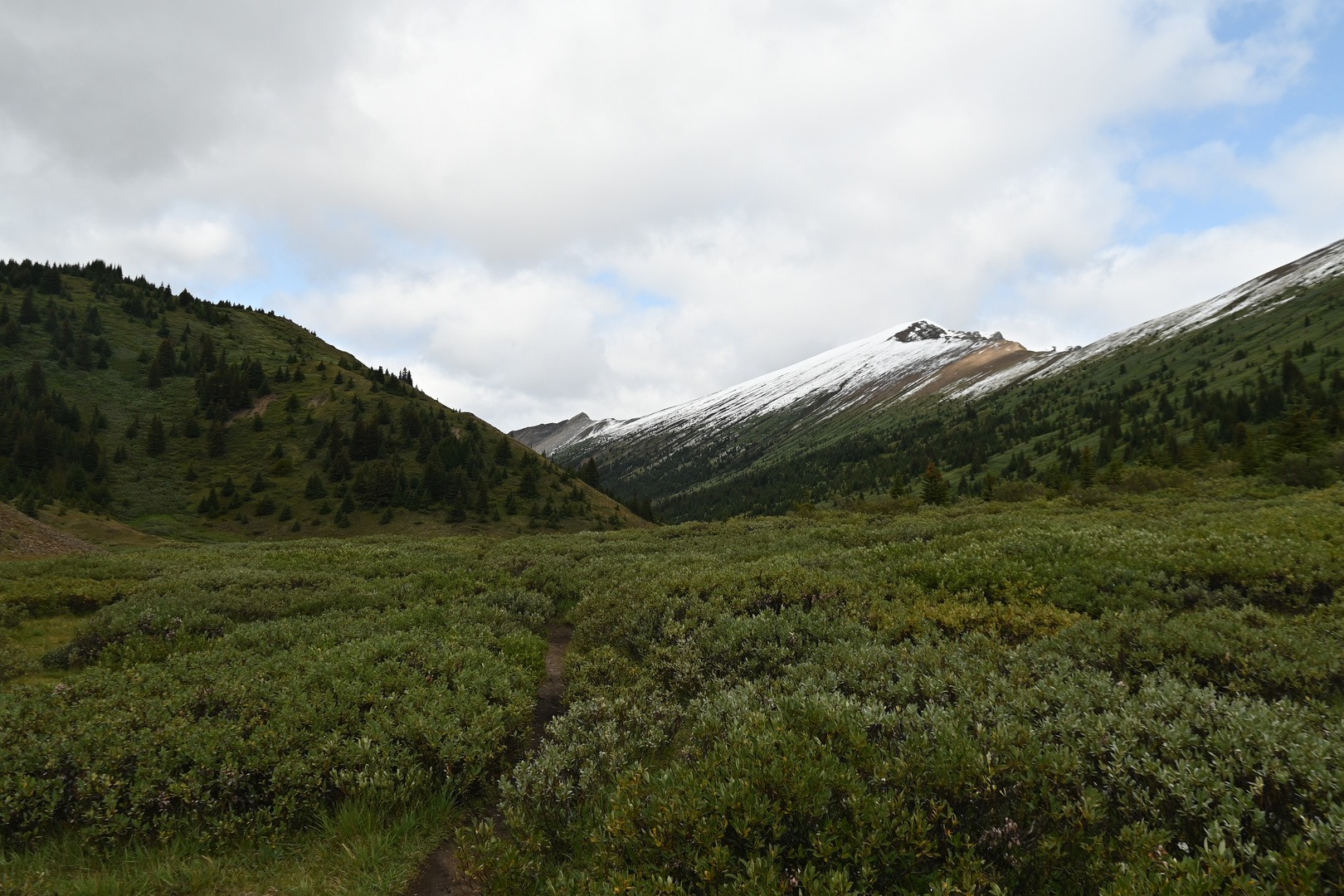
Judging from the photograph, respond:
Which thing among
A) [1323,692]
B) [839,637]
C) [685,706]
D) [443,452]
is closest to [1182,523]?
[1323,692]

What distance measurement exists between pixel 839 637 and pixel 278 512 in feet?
314

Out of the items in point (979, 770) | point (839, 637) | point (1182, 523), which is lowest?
point (1182, 523)

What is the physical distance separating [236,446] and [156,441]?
1186 cm

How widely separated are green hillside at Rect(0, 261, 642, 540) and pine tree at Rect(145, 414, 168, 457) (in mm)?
265

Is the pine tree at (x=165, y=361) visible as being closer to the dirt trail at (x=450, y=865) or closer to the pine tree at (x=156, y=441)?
the pine tree at (x=156, y=441)

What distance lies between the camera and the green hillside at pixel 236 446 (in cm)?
8075

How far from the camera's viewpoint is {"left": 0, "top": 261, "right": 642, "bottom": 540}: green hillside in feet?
265

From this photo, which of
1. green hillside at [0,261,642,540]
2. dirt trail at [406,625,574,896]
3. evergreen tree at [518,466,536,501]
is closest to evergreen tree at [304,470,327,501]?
green hillside at [0,261,642,540]

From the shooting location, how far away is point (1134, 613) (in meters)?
10.9

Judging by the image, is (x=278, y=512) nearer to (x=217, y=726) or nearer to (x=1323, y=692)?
(x=217, y=726)

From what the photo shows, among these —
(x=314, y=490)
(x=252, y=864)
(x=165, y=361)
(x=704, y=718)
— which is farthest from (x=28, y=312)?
(x=704, y=718)

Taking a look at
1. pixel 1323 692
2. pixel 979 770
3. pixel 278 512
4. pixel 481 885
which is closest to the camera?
pixel 979 770

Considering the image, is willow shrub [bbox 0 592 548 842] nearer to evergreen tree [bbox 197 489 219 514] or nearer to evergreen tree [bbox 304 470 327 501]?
evergreen tree [bbox 304 470 327 501]

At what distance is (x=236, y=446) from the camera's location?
99562mm
